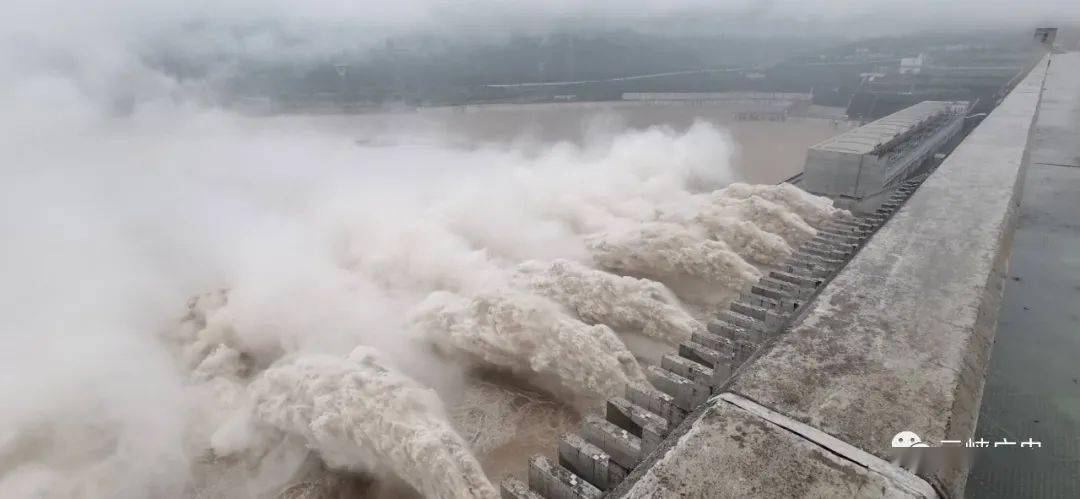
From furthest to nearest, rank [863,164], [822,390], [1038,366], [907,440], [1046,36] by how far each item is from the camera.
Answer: [1046,36], [863,164], [1038,366], [822,390], [907,440]

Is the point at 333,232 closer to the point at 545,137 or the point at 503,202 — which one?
the point at 503,202

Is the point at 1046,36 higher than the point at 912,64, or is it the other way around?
the point at 1046,36

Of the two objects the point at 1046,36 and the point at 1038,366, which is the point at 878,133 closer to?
the point at 1038,366

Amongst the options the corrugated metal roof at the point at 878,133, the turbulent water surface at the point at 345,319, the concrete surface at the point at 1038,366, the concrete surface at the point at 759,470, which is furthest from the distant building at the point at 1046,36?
the concrete surface at the point at 759,470

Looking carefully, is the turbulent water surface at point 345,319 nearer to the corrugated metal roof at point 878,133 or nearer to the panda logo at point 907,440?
the corrugated metal roof at point 878,133

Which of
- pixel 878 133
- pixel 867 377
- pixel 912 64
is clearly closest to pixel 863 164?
pixel 878 133

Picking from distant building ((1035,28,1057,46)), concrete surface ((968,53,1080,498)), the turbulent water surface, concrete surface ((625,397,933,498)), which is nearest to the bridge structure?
concrete surface ((625,397,933,498))

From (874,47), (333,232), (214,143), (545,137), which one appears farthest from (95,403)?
(874,47)
